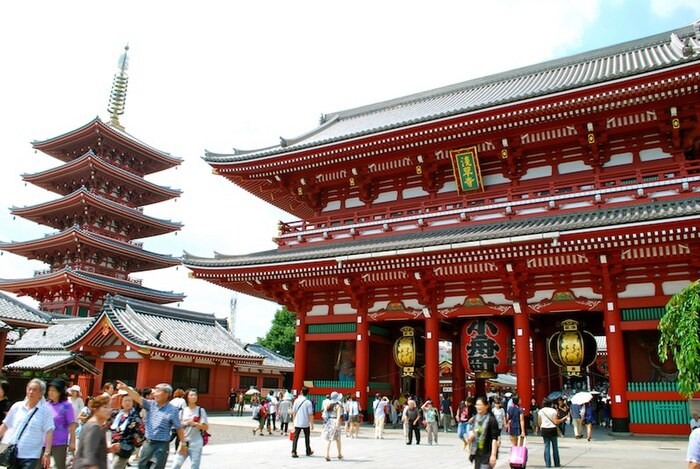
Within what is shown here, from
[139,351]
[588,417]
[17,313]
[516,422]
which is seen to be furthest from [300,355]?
[17,313]

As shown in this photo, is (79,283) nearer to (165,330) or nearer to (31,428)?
(165,330)

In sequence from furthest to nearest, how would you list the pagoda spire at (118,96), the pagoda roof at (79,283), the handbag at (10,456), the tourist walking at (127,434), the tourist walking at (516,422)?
1. the pagoda spire at (118,96)
2. the pagoda roof at (79,283)
3. the tourist walking at (516,422)
4. the tourist walking at (127,434)
5. the handbag at (10,456)

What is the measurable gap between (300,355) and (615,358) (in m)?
11.9

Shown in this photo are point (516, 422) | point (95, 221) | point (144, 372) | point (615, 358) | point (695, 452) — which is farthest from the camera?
point (95, 221)

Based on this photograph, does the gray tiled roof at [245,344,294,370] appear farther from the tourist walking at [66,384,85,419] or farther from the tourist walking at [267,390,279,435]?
the tourist walking at [66,384,85,419]

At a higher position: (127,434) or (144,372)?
(144,372)

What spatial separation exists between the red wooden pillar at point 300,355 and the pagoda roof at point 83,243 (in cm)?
2552

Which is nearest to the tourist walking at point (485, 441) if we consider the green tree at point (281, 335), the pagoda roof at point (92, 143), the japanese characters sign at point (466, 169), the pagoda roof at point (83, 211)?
the japanese characters sign at point (466, 169)

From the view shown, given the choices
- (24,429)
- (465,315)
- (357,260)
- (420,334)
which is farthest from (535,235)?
(24,429)

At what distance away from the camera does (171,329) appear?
30.7 m

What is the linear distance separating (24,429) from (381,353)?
746 inches

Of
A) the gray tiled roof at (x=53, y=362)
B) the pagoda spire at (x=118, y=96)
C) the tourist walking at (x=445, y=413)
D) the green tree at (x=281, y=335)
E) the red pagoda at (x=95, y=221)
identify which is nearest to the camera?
the tourist walking at (x=445, y=413)

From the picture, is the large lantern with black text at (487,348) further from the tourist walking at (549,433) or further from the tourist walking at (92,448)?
the tourist walking at (92,448)

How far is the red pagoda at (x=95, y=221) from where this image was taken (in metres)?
41.8
